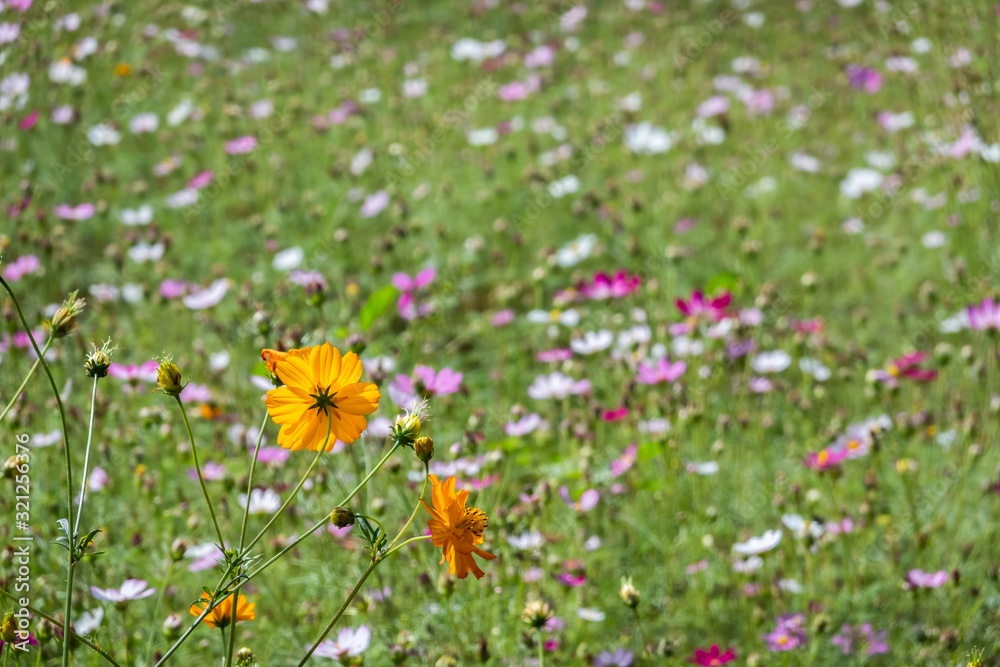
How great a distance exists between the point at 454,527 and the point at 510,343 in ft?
5.06

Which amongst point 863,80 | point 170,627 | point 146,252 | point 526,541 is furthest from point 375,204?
Result: point 863,80

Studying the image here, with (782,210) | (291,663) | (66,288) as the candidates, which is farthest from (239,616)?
(782,210)

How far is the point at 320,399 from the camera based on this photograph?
76 centimetres

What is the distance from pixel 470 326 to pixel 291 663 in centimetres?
116

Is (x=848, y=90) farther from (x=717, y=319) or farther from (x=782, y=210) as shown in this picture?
(x=717, y=319)

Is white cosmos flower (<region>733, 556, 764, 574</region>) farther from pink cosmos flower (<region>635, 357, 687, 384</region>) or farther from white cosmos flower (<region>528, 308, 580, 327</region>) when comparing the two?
white cosmos flower (<region>528, 308, 580, 327</region>)

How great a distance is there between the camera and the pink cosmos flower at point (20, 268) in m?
1.96

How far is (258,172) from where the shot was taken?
9.97 feet

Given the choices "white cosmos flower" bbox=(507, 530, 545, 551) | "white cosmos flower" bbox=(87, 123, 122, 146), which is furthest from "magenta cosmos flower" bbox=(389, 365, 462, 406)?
"white cosmos flower" bbox=(87, 123, 122, 146)

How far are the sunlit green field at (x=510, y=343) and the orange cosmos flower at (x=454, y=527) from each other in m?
0.01

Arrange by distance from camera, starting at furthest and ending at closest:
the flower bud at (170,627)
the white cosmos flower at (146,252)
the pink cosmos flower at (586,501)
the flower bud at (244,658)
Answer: the white cosmos flower at (146,252)
the pink cosmos flower at (586,501)
the flower bud at (170,627)
the flower bud at (244,658)

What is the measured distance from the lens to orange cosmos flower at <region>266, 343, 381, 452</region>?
747 millimetres

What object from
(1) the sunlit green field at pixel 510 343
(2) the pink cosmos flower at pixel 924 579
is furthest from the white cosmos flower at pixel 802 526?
(2) the pink cosmos flower at pixel 924 579

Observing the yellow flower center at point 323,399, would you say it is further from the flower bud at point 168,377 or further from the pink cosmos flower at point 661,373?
the pink cosmos flower at point 661,373
